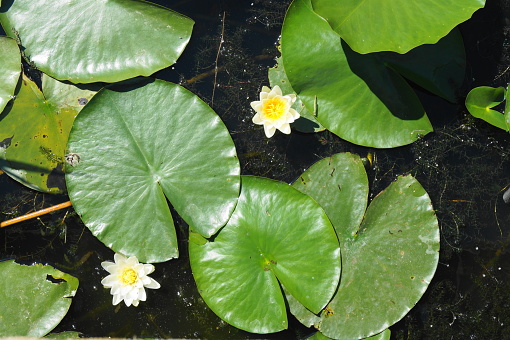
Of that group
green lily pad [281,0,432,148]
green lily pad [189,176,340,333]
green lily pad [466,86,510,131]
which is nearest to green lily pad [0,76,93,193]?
green lily pad [189,176,340,333]

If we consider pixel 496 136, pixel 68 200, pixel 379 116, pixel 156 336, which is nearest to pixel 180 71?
pixel 68 200

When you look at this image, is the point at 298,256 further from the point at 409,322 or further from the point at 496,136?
the point at 496,136

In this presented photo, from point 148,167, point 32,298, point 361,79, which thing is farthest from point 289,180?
point 32,298

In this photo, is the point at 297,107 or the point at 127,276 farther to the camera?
the point at 297,107

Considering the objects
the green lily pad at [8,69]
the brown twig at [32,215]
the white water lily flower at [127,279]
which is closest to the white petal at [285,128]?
the white water lily flower at [127,279]

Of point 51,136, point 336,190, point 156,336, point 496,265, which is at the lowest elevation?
point 156,336

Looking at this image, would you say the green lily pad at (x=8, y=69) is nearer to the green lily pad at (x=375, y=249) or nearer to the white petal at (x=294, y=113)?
the white petal at (x=294, y=113)

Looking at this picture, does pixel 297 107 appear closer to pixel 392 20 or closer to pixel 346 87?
pixel 346 87

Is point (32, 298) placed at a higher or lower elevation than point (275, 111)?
lower
